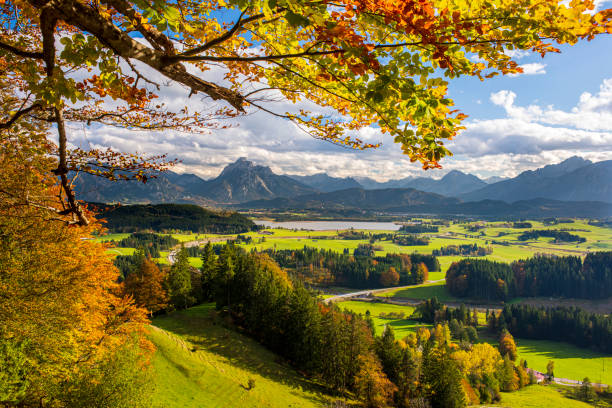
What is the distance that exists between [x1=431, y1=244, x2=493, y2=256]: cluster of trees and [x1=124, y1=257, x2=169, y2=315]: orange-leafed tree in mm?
174225

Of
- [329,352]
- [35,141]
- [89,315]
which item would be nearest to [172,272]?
[329,352]

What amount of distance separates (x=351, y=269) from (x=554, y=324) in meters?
69.3

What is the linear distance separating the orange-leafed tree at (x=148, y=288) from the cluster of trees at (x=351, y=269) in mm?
84559

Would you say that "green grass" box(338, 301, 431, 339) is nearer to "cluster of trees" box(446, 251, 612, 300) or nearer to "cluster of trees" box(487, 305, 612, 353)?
"cluster of trees" box(487, 305, 612, 353)

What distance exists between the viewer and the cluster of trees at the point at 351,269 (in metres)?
131

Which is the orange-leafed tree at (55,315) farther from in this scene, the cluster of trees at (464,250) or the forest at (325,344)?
the cluster of trees at (464,250)

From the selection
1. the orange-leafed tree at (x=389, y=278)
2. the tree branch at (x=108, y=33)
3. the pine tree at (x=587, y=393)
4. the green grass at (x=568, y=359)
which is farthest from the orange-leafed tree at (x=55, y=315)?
the orange-leafed tree at (x=389, y=278)

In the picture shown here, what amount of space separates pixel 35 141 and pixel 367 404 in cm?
3829

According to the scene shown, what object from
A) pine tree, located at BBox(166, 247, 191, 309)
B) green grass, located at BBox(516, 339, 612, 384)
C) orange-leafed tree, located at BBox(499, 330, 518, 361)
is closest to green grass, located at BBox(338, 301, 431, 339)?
orange-leafed tree, located at BBox(499, 330, 518, 361)

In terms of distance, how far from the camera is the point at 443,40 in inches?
118

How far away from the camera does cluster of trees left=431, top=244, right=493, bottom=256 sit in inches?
7210

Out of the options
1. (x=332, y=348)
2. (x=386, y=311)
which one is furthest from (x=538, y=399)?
(x=386, y=311)

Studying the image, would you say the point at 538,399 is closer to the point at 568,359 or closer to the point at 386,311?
the point at 568,359

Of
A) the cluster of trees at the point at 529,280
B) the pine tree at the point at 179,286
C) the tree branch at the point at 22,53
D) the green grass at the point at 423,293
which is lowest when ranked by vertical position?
the green grass at the point at 423,293
